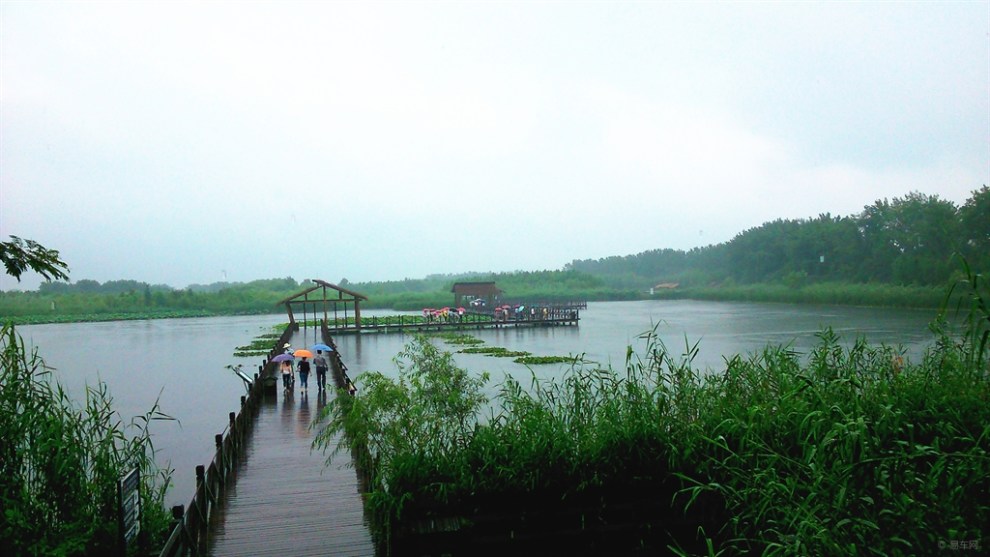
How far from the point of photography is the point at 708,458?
17.0 ft

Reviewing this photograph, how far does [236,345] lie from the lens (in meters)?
35.5

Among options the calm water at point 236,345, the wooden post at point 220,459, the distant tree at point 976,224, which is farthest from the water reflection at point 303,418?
the distant tree at point 976,224

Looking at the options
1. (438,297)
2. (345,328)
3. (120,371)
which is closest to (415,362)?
(120,371)

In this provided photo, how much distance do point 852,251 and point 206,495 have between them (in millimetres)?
36731

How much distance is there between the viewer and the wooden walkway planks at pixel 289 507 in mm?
5922

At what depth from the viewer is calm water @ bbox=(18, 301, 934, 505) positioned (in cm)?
1721

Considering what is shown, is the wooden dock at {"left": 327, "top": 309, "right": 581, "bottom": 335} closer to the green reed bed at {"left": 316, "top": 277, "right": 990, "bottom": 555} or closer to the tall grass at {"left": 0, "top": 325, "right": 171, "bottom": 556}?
the green reed bed at {"left": 316, "top": 277, "right": 990, "bottom": 555}

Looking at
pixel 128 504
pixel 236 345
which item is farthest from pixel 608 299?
pixel 128 504

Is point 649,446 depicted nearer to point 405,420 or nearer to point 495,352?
point 405,420

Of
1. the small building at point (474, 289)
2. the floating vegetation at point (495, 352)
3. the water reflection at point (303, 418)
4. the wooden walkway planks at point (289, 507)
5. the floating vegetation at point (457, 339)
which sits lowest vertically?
the floating vegetation at point (495, 352)

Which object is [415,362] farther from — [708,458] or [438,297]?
[438,297]

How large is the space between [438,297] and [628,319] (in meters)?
25.0

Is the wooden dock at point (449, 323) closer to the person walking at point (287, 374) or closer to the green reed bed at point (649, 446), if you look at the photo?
the person walking at point (287, 374)

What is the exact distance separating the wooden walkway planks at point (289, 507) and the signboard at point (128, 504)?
5.73ft
